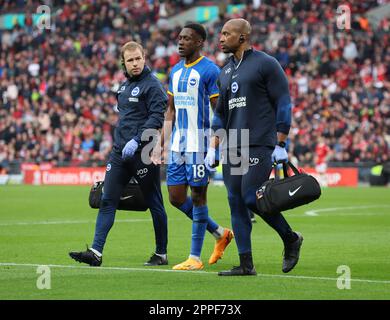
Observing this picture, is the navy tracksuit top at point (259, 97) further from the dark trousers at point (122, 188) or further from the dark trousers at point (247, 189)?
the dark trousers at point (122, 188)

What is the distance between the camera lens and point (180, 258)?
12484 millimetres

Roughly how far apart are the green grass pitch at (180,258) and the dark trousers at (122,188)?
0.37m

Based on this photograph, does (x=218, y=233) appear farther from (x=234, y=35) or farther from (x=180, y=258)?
(x=234, y=35)

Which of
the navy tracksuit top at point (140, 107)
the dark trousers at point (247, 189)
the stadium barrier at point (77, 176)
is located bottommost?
the stadium barrier at point (77, 176)

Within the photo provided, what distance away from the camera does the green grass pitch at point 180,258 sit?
904cm

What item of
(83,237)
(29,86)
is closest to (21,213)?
(83,237)

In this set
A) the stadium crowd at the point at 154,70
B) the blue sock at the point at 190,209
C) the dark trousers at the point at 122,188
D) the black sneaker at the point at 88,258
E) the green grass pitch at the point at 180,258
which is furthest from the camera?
the stadium crowd at the point at 154,70

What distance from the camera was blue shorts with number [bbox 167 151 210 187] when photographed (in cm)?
1138

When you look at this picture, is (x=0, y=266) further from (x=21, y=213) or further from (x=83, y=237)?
(x=21, y=213)

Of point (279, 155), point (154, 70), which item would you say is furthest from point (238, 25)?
point (154, 70)

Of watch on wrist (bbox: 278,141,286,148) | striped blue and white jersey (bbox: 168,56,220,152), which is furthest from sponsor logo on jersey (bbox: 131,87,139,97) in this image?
watch on wrist (bbox: 278,141,286,148)

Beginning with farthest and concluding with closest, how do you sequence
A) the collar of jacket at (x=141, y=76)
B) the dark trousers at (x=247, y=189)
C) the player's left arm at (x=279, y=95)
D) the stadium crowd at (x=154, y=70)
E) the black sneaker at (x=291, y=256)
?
the stadium crowd at (x=154, y=70) < the collar of jacket at (x=141, y=76) < the black sneaker at (x=291, y=256) < the dark trousers at (x=247, y=189) < the player's left arm at (x=279, y=95)

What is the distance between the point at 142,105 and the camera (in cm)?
1152

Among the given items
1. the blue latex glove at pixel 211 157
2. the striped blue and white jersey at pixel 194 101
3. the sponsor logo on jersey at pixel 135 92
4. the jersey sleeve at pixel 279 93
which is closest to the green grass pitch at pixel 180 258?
the blue latex glove at pixel 211 157
